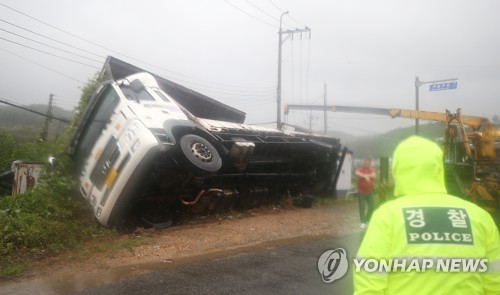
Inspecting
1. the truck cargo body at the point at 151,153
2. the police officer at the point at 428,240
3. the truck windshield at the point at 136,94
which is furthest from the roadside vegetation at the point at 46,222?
the police officer at the point at 428,240

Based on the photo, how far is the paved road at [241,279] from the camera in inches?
167

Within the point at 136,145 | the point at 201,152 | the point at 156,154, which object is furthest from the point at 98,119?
the point at 201,152

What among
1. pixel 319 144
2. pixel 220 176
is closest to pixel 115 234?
pixel 220 176

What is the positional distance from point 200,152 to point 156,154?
874mm

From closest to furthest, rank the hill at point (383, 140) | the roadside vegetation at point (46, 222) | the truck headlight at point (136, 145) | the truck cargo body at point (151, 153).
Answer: the hill at point (383, 140), the roadside vegetation at point (46, 222), the truck headlight at point (136, 145), the truck cargo body at point (151, 153)

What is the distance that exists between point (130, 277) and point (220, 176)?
393 cm

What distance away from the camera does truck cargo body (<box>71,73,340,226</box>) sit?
630cm

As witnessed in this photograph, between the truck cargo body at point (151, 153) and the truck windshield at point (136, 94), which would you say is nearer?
the truck cargo body at point (151, 153)

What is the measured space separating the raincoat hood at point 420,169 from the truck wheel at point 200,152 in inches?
194

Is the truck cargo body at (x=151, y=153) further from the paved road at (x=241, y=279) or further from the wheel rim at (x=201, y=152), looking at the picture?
the paved road at (x=241, y=279)

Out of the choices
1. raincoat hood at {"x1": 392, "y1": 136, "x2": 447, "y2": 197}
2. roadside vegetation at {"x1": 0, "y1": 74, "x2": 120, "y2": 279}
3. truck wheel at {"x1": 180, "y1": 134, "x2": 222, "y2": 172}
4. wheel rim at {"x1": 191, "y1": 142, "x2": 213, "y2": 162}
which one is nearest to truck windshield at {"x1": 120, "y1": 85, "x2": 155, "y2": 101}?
truck wheel at {"x1": 180, "y1": 134, "x2": 222, "y2": 172}

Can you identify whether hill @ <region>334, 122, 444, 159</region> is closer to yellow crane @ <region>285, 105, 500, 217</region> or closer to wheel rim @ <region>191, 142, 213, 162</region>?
yellow crane @ <region>285, 105, 500, 217</region>

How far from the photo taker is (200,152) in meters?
6.73

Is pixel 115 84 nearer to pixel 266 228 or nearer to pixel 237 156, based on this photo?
pixel 237 156
